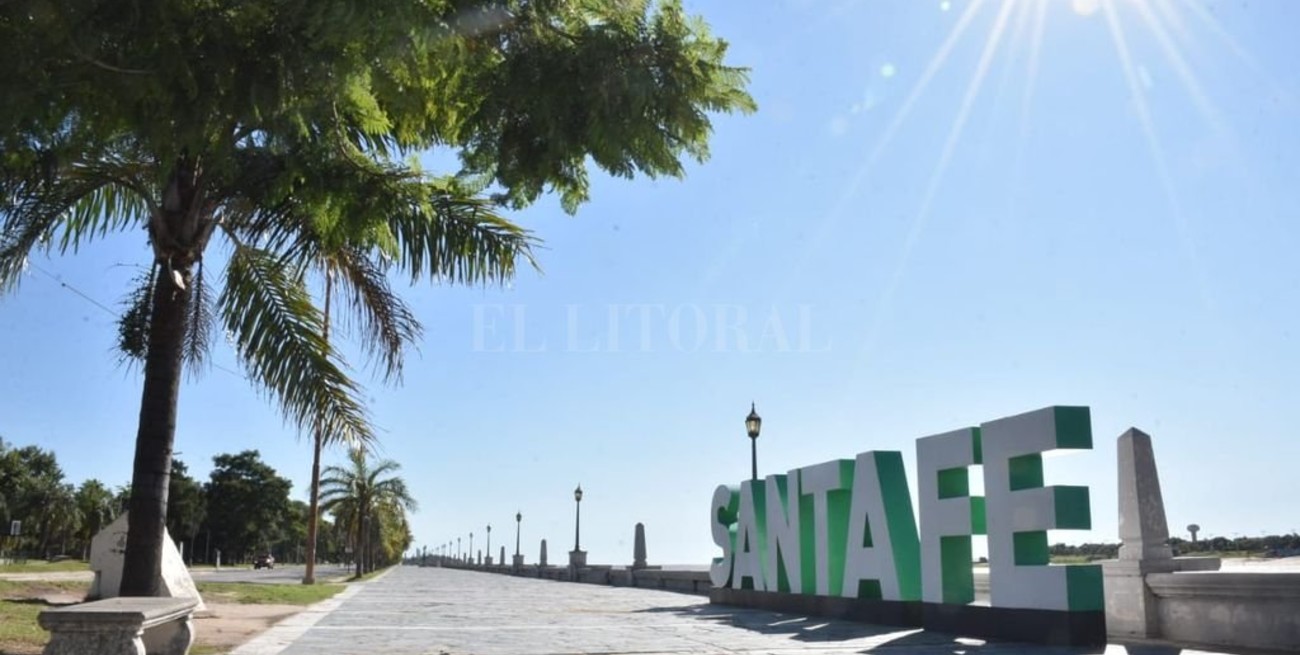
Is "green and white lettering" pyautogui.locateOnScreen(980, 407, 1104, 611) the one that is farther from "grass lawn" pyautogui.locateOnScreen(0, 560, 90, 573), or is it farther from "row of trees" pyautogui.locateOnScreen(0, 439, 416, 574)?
"row of trees" pyautogui.locateOnScreen(0, 439, 416, 574)

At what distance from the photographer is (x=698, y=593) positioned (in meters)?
26.6

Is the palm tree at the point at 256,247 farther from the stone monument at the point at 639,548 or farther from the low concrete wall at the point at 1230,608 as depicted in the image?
the stone monument at the point at 639,548

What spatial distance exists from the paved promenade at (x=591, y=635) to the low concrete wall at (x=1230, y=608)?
50 cm

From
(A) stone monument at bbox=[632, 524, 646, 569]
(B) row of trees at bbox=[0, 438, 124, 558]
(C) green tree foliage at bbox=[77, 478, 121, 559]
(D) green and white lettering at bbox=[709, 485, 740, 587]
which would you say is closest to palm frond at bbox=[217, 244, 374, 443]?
(D) green and white lettering at bbox=[709, 485, 740, 587]

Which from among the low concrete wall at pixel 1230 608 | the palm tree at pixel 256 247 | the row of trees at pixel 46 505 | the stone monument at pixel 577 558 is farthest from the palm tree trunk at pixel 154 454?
the row of trees at pixel 46 505

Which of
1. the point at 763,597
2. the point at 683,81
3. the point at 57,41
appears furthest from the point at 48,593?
the point at 683,81

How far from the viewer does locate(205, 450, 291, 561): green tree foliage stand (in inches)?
4660

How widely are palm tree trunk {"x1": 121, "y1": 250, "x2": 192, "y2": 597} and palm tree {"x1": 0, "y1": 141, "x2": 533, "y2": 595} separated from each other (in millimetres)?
12

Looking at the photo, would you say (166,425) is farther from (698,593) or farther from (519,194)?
(698,593)

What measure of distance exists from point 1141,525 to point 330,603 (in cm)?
1604

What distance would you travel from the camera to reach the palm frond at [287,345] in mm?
10898

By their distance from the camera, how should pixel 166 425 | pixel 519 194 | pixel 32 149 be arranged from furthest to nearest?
pixel 166 425 < pixel 32 149 < pixel 519 194

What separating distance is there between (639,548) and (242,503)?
99.5 m

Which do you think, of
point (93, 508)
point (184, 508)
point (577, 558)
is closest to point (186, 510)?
point (184, 508)
